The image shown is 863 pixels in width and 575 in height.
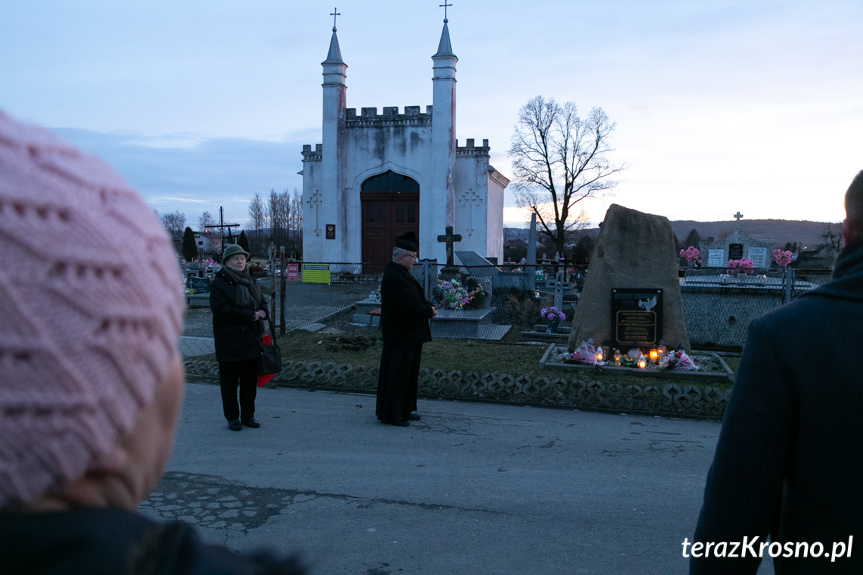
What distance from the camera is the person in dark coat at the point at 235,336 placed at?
6.77m

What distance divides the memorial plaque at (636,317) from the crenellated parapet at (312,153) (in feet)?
74.2

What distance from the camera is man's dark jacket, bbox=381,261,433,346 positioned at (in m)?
7.29

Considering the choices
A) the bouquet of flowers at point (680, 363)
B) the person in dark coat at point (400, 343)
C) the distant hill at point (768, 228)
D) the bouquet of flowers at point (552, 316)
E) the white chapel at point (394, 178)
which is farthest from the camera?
the distant hill at point (768, 228)

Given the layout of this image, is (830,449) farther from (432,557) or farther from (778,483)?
(432,557)

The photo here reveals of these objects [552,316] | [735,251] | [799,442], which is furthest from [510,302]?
[799,442]

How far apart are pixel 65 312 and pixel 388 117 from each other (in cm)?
2906

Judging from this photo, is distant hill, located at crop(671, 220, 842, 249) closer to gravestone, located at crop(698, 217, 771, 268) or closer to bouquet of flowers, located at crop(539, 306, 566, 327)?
gravestone, located at crop(698, 217, 771, 268)

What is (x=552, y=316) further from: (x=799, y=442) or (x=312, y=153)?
(x=312, y=153)

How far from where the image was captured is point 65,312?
77 cm

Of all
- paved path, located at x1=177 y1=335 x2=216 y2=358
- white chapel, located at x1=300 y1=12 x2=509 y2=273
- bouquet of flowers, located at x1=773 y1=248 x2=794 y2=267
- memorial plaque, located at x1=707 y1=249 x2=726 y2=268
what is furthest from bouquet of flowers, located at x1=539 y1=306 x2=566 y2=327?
white chapel, located at x1=300 y1=12 x2=509 y2=273

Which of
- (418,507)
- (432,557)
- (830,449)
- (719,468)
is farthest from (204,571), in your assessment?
(418,507)

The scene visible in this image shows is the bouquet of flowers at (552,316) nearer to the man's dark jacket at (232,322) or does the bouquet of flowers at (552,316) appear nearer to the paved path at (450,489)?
the paved path at (450,489)

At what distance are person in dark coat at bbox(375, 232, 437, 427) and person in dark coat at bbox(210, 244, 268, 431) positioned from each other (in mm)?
1406

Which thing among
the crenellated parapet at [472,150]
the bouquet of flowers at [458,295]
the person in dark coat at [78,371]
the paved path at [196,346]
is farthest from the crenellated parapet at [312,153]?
the person in dark coat at [78,371]
